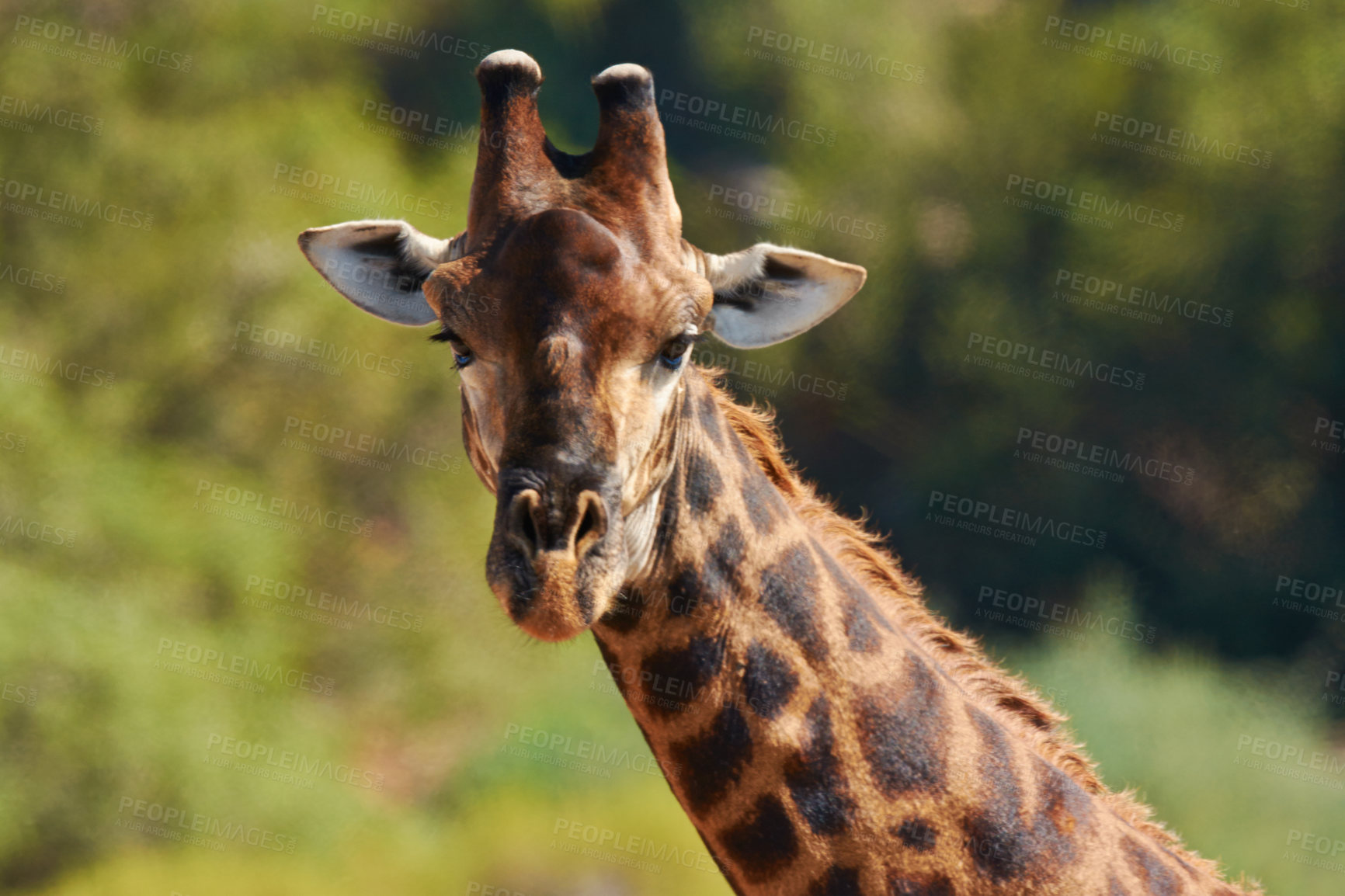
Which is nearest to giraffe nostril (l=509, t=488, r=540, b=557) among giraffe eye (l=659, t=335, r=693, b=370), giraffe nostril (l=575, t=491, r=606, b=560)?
giraffe nostril (l=575, t=491, r=606, b=560)

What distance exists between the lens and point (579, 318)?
9.65 feet

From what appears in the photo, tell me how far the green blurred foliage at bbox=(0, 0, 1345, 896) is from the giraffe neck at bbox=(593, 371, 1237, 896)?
7.90m

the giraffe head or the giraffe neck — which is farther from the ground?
the giraffe head

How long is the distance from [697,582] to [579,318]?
31.4 inches

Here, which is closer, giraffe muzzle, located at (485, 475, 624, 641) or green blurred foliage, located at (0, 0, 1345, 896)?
giraffe muzzle, located at (485, 475, 624, 641)

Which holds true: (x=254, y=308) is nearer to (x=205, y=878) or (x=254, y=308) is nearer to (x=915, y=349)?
(x=205, y=878)

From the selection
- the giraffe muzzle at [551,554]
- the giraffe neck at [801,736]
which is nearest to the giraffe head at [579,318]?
the giraffe muzzle at [551,554]

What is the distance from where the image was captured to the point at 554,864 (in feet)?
35.3

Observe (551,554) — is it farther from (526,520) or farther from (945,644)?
(945,644)

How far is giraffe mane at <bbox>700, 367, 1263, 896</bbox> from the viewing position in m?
3.63

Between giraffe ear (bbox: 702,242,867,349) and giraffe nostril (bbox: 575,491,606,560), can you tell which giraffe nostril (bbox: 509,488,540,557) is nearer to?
giraffe nostril (bbox: 575,491,606,560)

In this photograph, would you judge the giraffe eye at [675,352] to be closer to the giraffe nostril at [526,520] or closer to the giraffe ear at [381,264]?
the giraffe nostril at [526,520]

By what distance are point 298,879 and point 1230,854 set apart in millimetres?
8546

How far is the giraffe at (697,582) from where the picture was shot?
2.94 metres
